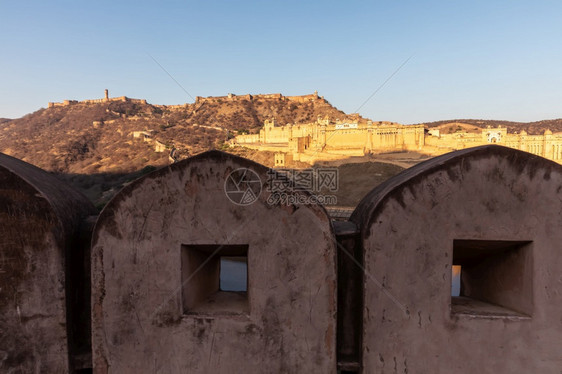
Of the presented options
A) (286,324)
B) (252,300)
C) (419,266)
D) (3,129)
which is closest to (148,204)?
(252,300)

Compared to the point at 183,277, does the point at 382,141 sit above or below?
above

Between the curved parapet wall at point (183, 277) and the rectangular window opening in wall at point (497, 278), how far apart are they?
1.27 metres

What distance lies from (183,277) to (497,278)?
2.91m

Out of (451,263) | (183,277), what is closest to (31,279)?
(183,277)

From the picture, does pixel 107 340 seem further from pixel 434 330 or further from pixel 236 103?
pixel 236 103

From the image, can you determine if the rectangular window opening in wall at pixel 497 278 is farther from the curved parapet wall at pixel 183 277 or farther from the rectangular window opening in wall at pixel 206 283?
the rectangular window opening in wall at pixel 206 283

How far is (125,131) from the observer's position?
81.4 metres

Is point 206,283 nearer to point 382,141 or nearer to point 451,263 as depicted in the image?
point 451,263

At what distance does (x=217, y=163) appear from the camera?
255 centimetres

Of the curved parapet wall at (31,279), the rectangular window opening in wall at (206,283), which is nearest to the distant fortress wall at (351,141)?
the rectangular window opening in wall at (206,283)

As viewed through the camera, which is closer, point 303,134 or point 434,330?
point 434,330

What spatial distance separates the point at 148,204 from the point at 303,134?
63.0 metres

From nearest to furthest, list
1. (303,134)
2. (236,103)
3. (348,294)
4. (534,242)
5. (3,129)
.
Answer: (534,242), (348,294), (303,134), (3,129), (236,103)

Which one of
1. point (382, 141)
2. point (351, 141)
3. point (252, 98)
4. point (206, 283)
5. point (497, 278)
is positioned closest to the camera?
point (497, 278)
